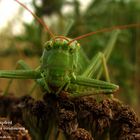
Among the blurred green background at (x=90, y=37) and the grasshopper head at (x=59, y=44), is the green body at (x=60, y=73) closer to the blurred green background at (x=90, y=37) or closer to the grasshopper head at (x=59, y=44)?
the grasshopper head at (x=59, y=44)

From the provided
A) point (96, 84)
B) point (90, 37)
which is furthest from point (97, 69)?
point (90, 37)

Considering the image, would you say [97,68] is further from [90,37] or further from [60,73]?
[90,37]

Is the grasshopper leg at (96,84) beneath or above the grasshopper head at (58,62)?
beneath

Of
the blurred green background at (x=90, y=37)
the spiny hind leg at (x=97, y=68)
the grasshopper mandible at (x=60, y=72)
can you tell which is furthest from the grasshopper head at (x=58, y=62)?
the blurred green background at (x=90, y=37)

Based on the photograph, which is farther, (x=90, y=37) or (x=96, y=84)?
(x=90, y=37)

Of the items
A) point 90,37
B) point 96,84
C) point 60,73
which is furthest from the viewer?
point 90,37

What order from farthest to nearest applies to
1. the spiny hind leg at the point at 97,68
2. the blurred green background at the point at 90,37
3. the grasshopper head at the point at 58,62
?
the blurred green background at the point at 90,37, the spiny hind leg at the point at 97,68, the grasshopper head at the point at 58,62

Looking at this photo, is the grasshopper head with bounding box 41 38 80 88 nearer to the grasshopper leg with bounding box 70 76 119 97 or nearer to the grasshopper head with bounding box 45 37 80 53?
the grasshopper head with bounding box 45 37 80 53

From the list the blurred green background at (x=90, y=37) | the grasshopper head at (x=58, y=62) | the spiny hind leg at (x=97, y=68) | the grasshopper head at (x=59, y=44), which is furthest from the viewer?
the blurred green background at (x=90, y=37)
